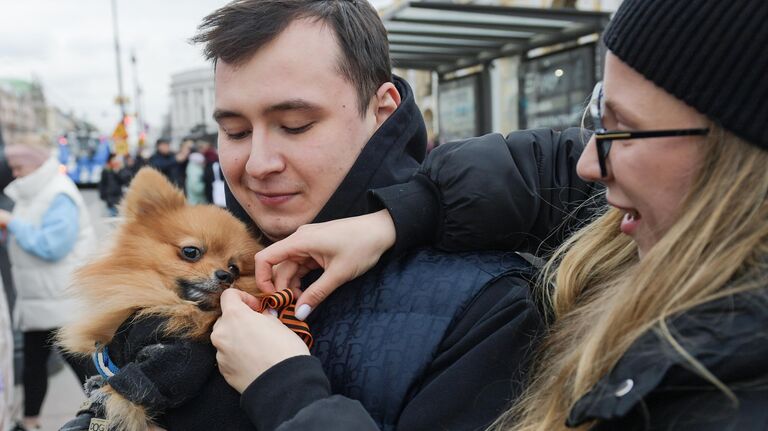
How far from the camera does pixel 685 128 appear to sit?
1167 mm

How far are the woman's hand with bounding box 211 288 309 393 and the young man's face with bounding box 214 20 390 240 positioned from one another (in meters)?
0.39

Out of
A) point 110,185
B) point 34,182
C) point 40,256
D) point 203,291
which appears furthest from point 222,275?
point 110,185

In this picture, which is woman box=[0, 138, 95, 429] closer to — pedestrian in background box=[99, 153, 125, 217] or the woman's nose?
the woman's nose

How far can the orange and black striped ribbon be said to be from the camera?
163cm

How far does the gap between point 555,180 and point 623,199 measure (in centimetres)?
70

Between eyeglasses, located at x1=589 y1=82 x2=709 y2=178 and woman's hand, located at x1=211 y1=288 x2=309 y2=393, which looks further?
woman's hand, located at x1=211 y1=288 x2=309 y2=393

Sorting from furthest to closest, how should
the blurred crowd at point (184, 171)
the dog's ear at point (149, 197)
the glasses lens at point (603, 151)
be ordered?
the blurred crowd at point (184, 171) < the dog's ear at point (149, 197) < the glasses lens at point (603, 151)

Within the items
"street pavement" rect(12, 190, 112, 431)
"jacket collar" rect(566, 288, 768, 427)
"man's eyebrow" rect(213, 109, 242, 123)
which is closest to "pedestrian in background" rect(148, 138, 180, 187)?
"street pavement" rect(12, 190, 112, 431)

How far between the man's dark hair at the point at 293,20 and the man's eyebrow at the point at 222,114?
0.48 feet

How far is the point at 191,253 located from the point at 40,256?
12.3 feet

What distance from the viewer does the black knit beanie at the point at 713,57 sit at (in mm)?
1081

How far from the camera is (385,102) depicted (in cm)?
201

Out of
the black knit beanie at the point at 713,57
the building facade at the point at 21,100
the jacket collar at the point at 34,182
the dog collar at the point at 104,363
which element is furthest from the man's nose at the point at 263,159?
the building facade at the point at 21,100

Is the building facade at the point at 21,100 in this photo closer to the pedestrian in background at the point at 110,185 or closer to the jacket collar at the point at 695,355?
the pedestrian in background at the point at 110,185
